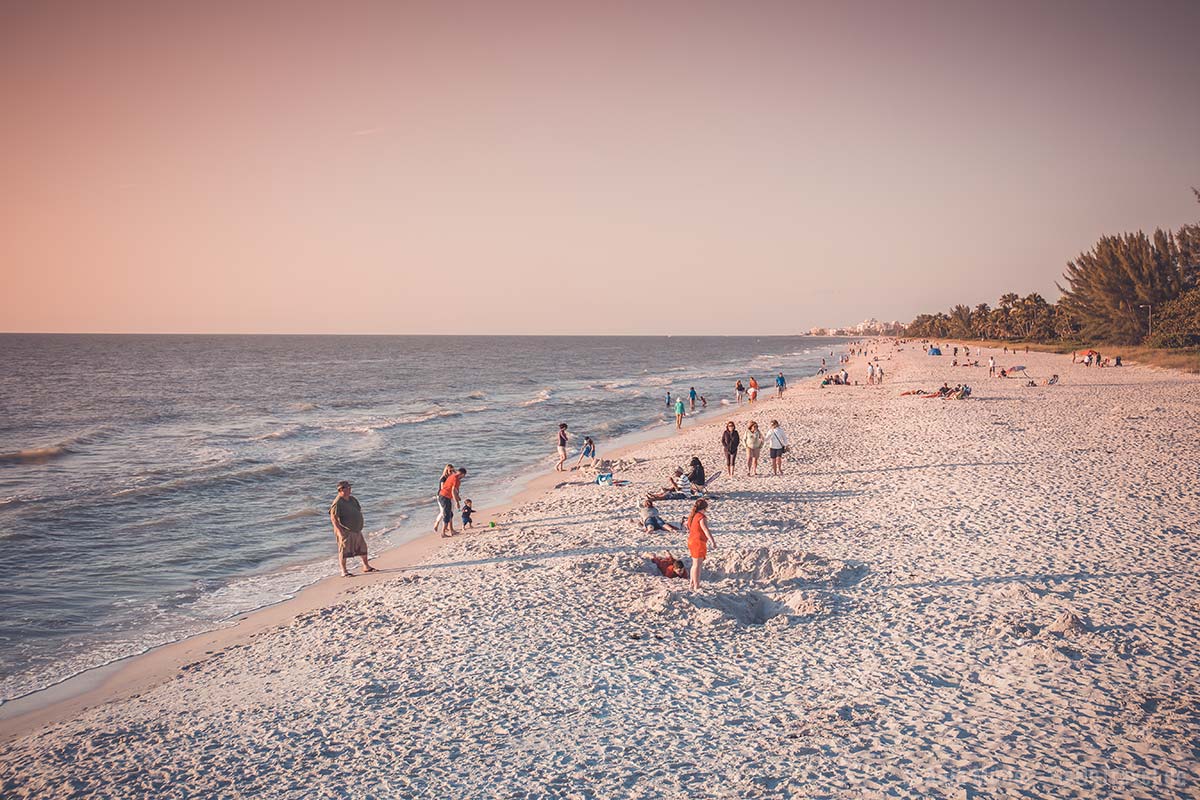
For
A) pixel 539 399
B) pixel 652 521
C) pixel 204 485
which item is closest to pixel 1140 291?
pixel 539 399

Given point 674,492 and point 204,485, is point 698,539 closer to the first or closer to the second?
point 674,492

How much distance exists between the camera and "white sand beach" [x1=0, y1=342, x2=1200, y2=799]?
Result: 6.46m

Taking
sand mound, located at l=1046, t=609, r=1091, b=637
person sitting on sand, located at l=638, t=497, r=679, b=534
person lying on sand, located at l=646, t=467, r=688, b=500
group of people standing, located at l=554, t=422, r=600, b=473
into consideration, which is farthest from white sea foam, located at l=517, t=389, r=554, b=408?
sand mound, located at l=1046, t=609, r=1091, b=637

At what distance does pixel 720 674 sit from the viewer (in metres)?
8.27

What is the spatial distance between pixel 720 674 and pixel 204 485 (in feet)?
73.4

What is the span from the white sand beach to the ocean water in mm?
2520

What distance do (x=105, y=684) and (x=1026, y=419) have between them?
32.2 meters

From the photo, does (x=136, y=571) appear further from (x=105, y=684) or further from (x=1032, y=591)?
(x=1032, y=591)

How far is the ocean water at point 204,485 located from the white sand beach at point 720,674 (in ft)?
8.27

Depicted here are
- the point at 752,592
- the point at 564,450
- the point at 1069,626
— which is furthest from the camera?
the point at 564,450

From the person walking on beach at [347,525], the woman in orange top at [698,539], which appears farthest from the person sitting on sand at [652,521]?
the person walking on beach at [347,525]

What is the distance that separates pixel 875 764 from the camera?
6355 mm

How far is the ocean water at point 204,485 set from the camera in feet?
41.6

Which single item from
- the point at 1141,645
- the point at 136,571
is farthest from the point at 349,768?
the point at 136,571
